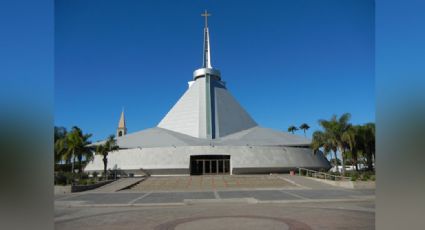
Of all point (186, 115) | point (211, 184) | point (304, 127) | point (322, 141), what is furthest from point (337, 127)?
point (304, 127)

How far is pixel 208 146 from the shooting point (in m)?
52.1

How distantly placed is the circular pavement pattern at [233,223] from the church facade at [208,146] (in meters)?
36.4

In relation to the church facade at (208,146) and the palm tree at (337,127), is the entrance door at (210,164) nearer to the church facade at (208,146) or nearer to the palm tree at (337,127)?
the church facade at (208,146)

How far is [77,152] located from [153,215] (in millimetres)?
28423

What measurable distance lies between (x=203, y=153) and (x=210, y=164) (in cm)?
246

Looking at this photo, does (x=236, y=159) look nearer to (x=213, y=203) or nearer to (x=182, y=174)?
(x=182, y=174)

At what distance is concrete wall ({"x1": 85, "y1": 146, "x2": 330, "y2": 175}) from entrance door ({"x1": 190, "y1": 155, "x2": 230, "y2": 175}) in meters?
1.57

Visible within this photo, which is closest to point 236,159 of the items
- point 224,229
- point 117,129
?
point 224,229

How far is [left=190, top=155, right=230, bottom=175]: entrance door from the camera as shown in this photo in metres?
53.0

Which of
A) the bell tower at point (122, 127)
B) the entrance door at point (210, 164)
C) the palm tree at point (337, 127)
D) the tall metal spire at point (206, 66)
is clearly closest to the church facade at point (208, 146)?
the entrance door at point (210, 164)

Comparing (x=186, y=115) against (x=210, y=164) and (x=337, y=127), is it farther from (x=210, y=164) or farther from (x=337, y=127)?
(x=337, y=127)

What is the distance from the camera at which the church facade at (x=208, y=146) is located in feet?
169

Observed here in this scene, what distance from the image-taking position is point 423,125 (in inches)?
156

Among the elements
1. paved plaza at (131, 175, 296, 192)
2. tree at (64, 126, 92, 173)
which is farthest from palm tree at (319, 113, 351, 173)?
tree at (64, 126, 92, 173)
